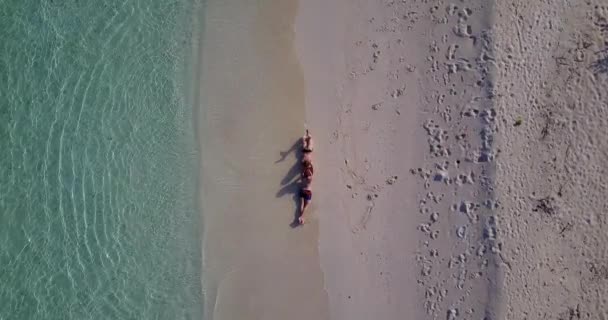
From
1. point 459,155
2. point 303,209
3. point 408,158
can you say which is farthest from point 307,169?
point 459,155

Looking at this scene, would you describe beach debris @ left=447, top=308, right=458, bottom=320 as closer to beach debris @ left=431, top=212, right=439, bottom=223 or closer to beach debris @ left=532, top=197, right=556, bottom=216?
beach debris @ left=431, top=212, right=439, bottom=223

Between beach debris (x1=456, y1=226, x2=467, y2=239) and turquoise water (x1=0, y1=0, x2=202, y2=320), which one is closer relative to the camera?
beach debris (x1=456, y1=226, x2=467, y2=239)

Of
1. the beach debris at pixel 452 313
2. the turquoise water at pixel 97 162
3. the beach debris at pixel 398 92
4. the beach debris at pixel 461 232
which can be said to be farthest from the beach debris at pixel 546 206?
the turquoise water at pixel 97 162

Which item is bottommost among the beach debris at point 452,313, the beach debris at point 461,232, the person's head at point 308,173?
the beach debris at point 452,313

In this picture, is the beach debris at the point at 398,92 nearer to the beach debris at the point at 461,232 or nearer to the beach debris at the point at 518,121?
the beach debris at the point at 518,121

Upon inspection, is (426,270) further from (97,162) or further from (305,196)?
(97,162)

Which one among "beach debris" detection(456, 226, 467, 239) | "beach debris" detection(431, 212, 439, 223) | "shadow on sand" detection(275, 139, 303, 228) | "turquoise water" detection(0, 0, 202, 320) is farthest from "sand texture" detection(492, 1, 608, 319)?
"turquoise water" detection(0, 0, 202, 320)

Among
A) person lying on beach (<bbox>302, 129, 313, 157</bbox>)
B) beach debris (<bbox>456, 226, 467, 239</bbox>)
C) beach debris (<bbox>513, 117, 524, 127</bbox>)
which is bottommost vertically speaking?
beach debris (<bbox>456, 226, 467, 239</bbox>)
